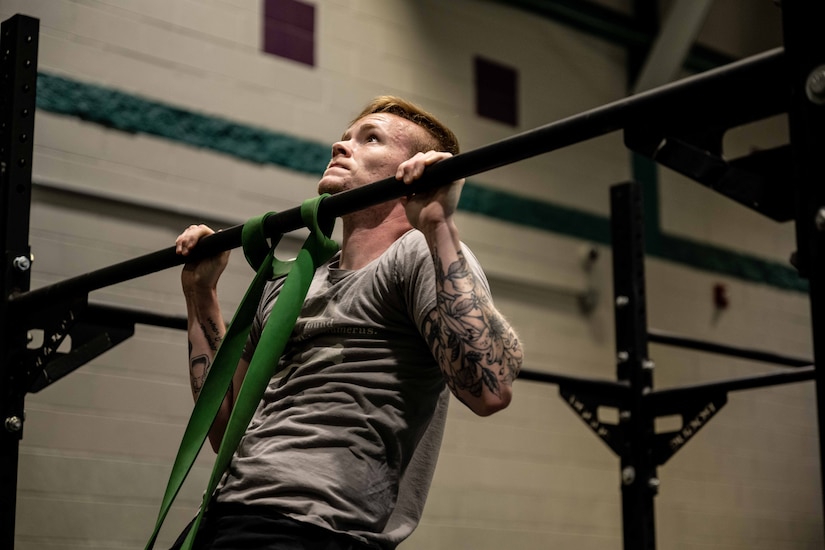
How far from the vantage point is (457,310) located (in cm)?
155

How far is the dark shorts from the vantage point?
155 cm

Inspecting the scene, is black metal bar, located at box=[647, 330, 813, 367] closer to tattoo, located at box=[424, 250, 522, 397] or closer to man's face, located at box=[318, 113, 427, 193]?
man's face, located at box=[318, 113, 427, 193]

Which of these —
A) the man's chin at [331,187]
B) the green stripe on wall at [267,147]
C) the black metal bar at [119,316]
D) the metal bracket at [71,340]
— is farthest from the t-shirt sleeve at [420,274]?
the green stripe on wall at [267,147]

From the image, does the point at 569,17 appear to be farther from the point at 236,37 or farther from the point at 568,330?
the point at 236,37

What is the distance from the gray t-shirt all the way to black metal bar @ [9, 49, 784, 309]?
6.2 inches

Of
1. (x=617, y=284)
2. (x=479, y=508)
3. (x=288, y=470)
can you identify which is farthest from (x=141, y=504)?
(x=288, y=470)

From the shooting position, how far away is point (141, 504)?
375 centimetres

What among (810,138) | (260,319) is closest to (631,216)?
(260,319)

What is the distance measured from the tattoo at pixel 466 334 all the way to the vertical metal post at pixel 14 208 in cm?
108

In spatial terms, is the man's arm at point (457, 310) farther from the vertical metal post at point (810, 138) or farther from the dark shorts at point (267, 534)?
the vertical metal post at point (810, 138)

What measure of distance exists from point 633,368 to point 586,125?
1690 mm

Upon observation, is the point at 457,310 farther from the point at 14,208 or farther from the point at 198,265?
the point at 14,208

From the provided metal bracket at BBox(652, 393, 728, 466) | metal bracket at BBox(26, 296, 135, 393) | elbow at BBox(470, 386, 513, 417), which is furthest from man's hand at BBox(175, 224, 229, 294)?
metal bracket at BBox(652, 393, 728, 466)

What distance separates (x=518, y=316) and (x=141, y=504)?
208 cm
